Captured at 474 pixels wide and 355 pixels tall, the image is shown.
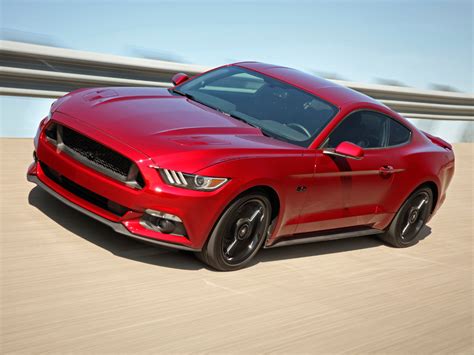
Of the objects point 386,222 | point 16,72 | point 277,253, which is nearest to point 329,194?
point 277,253

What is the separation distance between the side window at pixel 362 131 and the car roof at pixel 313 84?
0.47 feet

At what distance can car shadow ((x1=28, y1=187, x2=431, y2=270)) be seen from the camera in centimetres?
554

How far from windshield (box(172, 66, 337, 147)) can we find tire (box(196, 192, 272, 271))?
741 millimetres

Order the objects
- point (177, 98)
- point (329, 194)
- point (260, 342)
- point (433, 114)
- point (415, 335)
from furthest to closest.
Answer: point (433, 114)
point (177, 98)
point (329, 194)
point (415, 335)
point (260, 342)

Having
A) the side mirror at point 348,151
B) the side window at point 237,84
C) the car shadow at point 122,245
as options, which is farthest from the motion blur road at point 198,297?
the side window at point 237,84

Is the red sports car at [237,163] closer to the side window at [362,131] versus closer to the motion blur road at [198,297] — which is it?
the side window at [362,131]

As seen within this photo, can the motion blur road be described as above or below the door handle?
below

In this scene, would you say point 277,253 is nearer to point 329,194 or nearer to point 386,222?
point 329,194

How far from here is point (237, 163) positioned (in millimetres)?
5262

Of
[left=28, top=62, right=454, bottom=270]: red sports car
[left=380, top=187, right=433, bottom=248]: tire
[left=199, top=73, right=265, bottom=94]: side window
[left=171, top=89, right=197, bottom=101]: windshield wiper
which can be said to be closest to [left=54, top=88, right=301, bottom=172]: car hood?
Result: [left=28, top=62, right=454, bottom=270]: red sports car

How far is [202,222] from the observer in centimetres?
517

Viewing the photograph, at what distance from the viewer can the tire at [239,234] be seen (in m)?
5.34

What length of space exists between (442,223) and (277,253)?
3303 mm

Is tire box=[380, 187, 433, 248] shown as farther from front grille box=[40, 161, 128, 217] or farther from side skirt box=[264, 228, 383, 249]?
front grille box=[40, 161, 128, 217]
